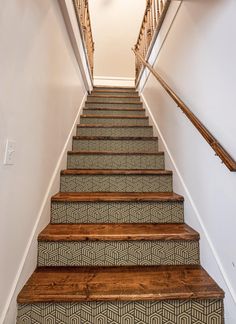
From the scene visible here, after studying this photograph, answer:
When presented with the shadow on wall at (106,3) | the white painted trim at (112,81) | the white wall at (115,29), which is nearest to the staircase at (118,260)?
the white painted trim at (112,81)

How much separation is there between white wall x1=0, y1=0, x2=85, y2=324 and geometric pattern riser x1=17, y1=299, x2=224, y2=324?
12cm

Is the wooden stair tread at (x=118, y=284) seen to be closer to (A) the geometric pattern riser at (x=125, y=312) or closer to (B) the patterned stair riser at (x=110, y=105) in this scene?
(A) the geometric pattern riser at (x=125, y=312)

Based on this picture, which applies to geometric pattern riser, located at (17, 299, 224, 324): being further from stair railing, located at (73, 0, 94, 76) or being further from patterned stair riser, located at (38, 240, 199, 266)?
stair railing, located at (73, 0, 94, 76)

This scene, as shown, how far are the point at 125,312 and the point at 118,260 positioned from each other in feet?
1.02

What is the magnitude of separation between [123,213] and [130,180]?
0.38 meters

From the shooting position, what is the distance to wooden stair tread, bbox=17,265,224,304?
107 centimetres

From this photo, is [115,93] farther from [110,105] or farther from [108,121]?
[108,121]

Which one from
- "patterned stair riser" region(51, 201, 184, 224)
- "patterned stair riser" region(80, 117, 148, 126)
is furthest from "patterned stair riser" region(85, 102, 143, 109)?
"patterned stair riser" region(51, 201, 184, 224)

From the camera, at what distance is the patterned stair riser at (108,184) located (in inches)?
75.9

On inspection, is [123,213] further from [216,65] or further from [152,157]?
[216,65]

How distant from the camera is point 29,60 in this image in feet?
3.91

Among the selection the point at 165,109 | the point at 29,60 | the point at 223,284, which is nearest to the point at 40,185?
the point at 29,60

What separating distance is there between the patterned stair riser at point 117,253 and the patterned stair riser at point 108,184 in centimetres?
61

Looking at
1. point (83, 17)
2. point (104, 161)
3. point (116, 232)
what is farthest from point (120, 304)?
point (83, 17)
